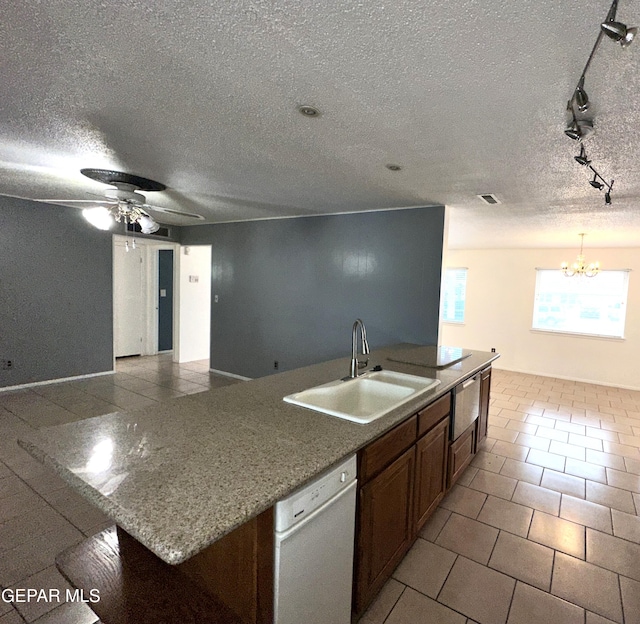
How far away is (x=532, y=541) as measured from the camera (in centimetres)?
218

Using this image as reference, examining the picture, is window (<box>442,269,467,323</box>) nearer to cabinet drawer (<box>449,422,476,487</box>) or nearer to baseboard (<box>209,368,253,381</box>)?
baseboard (<box>209,368,253,381</box>)

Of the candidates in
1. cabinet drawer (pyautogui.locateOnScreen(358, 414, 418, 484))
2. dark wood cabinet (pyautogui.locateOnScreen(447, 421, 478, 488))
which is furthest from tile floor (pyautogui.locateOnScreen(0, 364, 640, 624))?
cabinet drawer (pyautogui.locateOnScreen(358, 414, 418, 484))

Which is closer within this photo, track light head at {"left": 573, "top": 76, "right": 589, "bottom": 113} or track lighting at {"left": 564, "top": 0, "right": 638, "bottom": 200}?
track lighting at {"left": 564, "top": 0, "right": 638, "bottom": 200}

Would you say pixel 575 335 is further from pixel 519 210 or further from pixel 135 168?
pixel 135 168

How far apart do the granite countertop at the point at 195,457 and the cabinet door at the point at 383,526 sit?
0.86 ft

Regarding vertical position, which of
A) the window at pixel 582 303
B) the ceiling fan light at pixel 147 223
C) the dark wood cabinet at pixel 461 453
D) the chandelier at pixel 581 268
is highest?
the ceiling fan light at pixel 147 223

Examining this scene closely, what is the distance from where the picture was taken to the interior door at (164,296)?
696cm

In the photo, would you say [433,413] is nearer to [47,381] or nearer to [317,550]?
[317,550]

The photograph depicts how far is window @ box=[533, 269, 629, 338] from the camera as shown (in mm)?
6020

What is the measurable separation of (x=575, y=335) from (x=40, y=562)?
7.30 m

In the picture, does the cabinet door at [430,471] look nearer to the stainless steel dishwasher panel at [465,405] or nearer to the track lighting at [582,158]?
the stainless steel dishwasher panel at [465,405]

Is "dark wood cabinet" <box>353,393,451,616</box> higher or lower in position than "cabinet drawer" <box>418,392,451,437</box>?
lower

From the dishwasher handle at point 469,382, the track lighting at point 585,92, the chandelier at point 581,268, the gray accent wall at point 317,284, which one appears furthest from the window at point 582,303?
the dishwasher handle at point 469,382

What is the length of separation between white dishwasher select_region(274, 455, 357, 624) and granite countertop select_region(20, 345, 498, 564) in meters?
0.08
